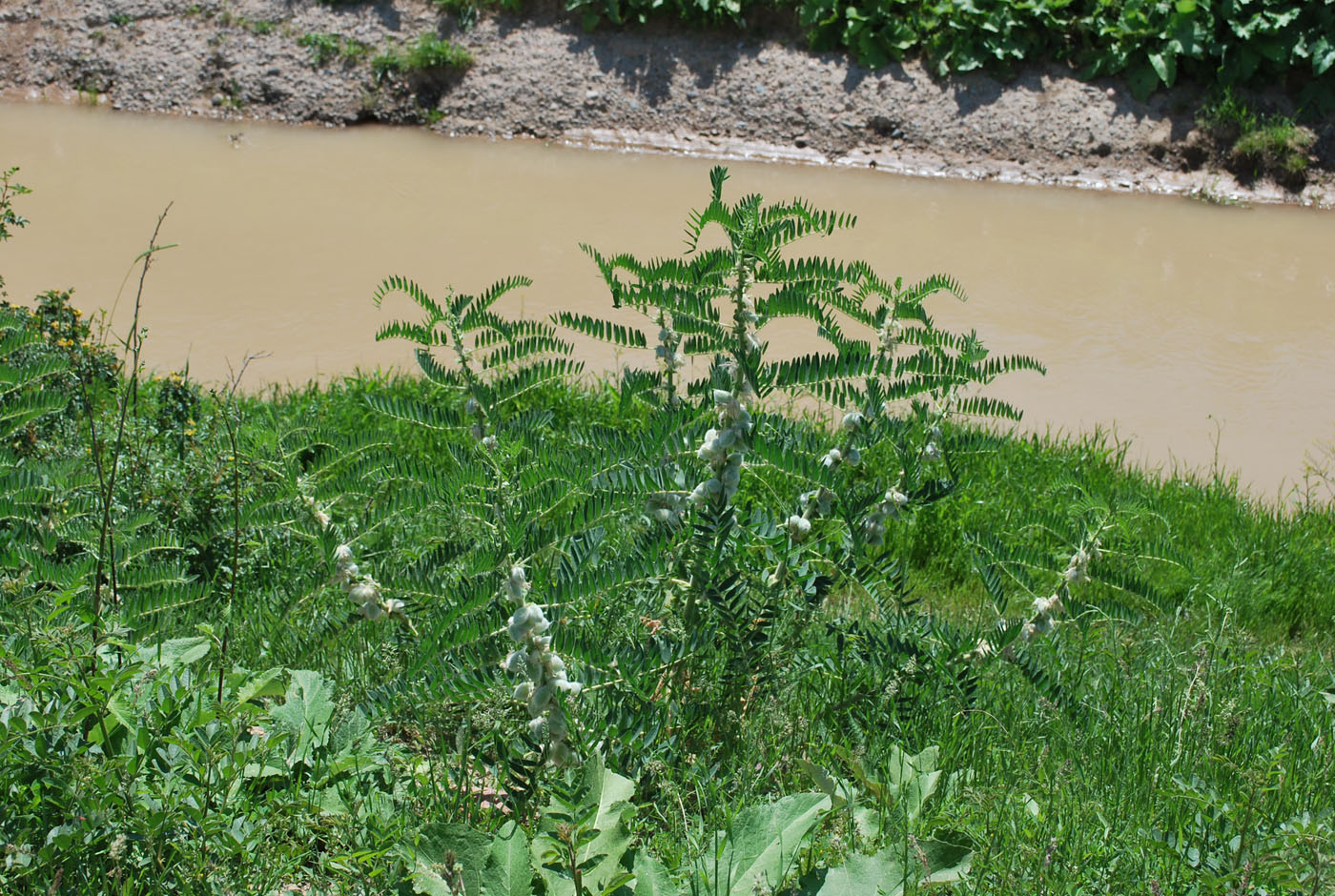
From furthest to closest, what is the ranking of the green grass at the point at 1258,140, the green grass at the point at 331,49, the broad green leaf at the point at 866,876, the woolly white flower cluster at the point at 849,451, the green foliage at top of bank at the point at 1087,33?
1. the green grass at the point at 331,49
2. the green foliage at top of bank at the point at 1087,33
3. the green grass at the point at 1258,140
4. the woolly white flower cluster at the point at 849,451
5. the broad green leaf at the point at 866,876

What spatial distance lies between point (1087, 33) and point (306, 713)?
9926 millimetres

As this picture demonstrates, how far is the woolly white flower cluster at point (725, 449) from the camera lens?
2072 mm

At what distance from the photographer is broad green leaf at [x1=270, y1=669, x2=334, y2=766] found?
223 cm

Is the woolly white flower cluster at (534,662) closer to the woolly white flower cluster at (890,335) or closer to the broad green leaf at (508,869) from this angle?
the broad green leaf at (508,869)

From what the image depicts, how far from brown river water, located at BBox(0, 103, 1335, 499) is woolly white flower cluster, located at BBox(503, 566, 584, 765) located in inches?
157

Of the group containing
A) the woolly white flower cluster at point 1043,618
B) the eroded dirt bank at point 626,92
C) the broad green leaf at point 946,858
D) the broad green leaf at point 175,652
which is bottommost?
the broad green leaf at point 175,652

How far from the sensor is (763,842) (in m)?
1.90

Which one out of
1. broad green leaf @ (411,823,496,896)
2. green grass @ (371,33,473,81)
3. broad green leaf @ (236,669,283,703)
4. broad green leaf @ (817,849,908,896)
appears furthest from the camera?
green grass @ (371,33,473,81)

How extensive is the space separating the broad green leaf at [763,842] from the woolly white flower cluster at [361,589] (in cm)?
78

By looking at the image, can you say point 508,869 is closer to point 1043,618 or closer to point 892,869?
point 892,869

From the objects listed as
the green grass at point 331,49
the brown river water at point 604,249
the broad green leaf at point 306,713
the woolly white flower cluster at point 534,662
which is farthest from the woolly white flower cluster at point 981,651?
the green grass at point 331,49

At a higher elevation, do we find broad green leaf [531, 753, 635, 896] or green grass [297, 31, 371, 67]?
green grass [297, 31, 371, 67]

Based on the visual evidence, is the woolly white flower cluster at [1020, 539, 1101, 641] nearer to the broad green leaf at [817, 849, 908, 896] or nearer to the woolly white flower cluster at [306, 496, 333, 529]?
the broad green leaf at [817, 849, 908, 896]

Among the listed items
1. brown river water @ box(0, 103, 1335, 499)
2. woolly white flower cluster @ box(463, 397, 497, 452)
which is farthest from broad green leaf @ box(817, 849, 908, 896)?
brown river water @ box(0, 103, 1335, 499)
